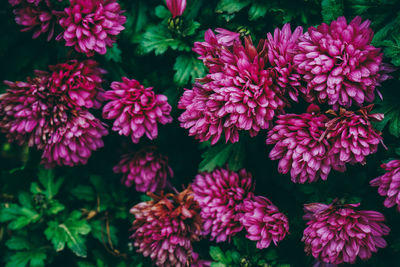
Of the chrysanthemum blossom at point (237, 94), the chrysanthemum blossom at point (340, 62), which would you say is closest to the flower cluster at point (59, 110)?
the chrysanthemum blossom at point (237, 94)

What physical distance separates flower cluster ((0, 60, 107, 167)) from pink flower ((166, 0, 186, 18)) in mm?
404

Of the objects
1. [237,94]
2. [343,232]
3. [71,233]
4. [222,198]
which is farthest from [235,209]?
[71,233]

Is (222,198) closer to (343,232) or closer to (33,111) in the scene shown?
(343,232)

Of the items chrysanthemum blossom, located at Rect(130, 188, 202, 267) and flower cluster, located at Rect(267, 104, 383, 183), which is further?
chrysanthemum blossom, located at Rect(130, 188, 202, 267)

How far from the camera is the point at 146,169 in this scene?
1673 mm

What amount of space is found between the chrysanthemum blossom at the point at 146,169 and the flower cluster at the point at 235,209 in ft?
0.71

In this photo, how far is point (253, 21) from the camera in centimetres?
151

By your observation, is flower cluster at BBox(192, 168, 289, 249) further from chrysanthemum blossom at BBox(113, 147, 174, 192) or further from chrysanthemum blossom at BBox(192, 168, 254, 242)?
chrysanthemum blossom at BBox(113, 147, 174, 192)

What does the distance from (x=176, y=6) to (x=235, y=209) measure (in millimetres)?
897

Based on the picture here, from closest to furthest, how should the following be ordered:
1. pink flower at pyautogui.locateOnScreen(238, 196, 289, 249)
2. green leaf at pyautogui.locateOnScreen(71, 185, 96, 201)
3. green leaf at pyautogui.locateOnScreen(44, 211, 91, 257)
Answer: pink flower at pyautogui.locateOnScreen(238, 196, 289, 249) < green leaf at pyautogui.locateOnScreen(44, 211, 91, 257) < green leaf at pyautogui.locateOnScreen(71, 185, 96, 201)

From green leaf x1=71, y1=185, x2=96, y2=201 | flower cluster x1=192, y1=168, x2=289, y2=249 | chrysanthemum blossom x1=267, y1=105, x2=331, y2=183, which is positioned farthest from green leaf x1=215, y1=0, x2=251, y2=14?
green leaf x1=71, y1=185, x2=96, y2=201

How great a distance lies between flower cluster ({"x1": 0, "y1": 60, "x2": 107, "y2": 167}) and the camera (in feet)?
4.71

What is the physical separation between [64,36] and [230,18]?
67 centimetres

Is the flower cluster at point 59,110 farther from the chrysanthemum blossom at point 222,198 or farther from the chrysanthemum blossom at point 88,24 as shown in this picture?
the chrysanthemum blossom at point 222,198
